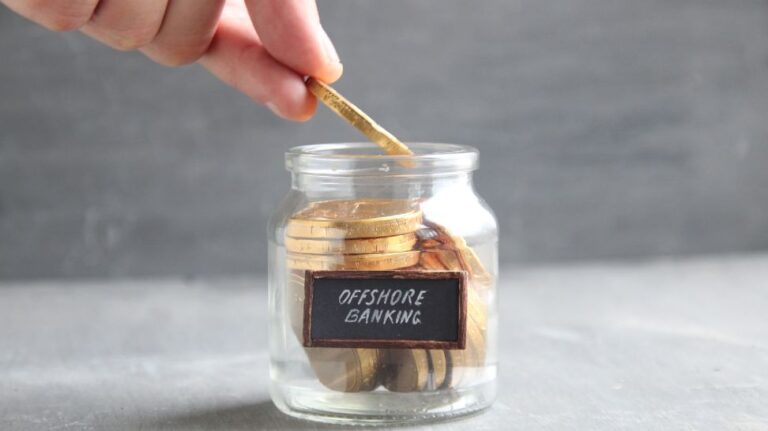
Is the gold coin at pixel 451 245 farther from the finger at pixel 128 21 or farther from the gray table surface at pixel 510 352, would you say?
the finger at pixel 128 21

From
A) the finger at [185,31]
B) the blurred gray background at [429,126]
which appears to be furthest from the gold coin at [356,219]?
the blurred gray background at [429,126]

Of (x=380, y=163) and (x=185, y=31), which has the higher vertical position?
(x=185, y=31)

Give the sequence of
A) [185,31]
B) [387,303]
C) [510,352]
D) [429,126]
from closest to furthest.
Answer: [387,303]
[185,31]
[510,352]
[429,126]

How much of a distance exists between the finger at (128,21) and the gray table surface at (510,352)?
0.35 metres

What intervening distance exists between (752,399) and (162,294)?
0.99 metres

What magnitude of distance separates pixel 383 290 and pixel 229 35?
0.33 m

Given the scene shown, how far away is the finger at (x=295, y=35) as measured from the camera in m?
0.92

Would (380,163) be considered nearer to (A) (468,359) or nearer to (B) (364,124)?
(B) (364,124)

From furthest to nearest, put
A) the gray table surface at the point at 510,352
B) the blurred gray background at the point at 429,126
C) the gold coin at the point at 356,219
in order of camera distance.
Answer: the blurred gray background at the point at 429,126
the gray table surface at the point at 510,352
the gold coin at the point at 356,219

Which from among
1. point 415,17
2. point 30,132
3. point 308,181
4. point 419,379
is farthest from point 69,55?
point 419,379

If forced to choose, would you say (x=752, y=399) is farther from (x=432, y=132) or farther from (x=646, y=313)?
(x=432, y=132)

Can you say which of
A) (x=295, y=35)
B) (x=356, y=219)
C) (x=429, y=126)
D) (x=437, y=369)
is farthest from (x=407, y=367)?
(x=429, y=126)

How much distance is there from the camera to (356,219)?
2.86ft

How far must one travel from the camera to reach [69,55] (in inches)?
69.9
